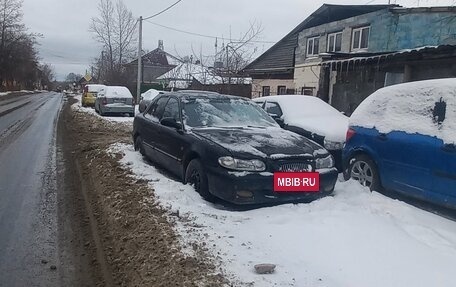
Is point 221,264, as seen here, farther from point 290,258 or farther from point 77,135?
point 77,135

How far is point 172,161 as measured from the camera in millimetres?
6457

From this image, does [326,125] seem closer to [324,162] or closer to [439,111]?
[324,162]

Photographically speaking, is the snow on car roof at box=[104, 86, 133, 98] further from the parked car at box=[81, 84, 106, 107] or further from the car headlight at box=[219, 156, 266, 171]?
the car headlight at box=[219, 156, 266, 171]

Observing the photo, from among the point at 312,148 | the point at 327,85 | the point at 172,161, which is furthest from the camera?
the point at 327,85

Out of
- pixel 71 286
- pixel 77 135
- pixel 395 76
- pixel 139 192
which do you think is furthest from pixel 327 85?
pixel 71 286

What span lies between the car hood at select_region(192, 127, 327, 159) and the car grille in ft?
0.35

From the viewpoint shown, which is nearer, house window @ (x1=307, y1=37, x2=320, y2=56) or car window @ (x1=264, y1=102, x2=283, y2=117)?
car window @ (x1=264, y1=102, x2=283, y2=117)

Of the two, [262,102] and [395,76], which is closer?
[262,102]

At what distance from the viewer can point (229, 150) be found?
5.14 metres

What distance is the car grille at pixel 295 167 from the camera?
5102mm

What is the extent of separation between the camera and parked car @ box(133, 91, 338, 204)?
16.4 ft

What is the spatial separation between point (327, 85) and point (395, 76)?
3933mm

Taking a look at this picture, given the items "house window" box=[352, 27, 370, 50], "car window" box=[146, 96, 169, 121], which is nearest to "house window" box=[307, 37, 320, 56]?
"house window" box=[352, 27, 370, 50]

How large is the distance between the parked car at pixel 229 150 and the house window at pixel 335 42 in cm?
1410
